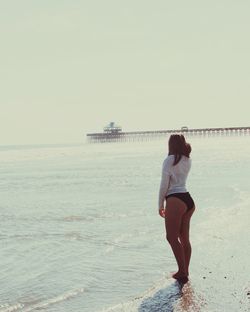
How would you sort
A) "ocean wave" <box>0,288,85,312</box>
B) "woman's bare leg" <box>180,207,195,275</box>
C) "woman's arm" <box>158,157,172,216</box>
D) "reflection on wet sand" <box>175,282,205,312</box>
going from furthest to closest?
"woman's bare leg" <box>180,207,195,275</box>, "woman's arm" <box>158,157,172,216</box>, "ocean wave" <box>0,288,85,312</box>, "reflection on wet sand" <box>175,282,205,312</box>

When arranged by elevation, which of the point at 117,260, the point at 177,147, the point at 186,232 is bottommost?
the point at 117,260

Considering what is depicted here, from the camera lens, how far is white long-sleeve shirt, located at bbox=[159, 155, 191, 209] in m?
7.22

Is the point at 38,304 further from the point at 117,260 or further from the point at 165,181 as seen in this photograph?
the point at 117,260

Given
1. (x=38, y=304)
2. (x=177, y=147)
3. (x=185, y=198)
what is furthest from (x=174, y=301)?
(x=177, y=147)

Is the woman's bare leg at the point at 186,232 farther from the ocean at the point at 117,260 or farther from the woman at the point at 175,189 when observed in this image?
the ocean at the point at 117,260

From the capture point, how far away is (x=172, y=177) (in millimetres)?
7227

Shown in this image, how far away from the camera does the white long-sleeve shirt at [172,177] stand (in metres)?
7.22

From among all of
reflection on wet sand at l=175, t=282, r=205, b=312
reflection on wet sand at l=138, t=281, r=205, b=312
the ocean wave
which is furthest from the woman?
the ocean wave

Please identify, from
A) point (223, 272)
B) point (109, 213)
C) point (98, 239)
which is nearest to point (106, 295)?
point (223, 272)

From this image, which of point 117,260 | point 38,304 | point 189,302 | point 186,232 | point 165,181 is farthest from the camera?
point 117,260

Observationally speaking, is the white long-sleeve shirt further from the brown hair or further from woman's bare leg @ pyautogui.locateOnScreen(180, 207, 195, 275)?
woman's bare leg @ pyautogui.locateOnScreen(180, 207, 195, 275)

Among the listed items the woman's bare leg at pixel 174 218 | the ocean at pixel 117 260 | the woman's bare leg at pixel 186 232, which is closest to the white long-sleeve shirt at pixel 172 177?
the woman's bare leg at pixel 174 218

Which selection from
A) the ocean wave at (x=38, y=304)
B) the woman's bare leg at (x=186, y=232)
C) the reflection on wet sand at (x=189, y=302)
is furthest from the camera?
the woman's bare leg at (x=186, y=232)

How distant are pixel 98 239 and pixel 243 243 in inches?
116
